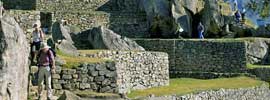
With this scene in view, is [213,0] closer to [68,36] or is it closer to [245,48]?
[245,48]

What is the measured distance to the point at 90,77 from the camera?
14.8 meters

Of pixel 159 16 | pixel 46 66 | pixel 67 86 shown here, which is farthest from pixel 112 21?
pixel 46 66

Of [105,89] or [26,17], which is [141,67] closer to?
[26,17]

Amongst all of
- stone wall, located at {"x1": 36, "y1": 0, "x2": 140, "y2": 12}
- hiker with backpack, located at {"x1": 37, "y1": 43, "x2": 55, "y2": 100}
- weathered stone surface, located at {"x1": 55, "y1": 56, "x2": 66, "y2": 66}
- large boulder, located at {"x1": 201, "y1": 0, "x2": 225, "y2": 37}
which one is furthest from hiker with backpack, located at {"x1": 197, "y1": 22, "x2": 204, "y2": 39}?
hiker with backpack, located at {"x1": 37, "y1": 43, "x2": 55, "y2": 100}

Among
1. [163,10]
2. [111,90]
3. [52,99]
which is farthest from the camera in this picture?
[163,10]

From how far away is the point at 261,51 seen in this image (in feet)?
105

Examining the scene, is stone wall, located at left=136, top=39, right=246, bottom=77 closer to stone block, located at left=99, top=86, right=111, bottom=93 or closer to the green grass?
the green grass

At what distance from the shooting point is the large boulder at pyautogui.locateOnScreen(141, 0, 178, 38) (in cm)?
3394

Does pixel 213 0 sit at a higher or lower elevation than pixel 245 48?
higher

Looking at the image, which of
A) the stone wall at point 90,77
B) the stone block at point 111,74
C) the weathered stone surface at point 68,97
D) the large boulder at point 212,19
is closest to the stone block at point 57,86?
the stone wall at point 90,77

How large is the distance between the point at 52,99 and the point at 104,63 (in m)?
2.06

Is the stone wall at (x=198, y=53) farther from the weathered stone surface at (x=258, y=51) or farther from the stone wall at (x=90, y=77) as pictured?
the stone wall at (x=90, y=77)

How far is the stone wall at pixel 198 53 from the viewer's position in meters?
31.3

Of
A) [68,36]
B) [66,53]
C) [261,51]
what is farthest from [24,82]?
[261,51]
